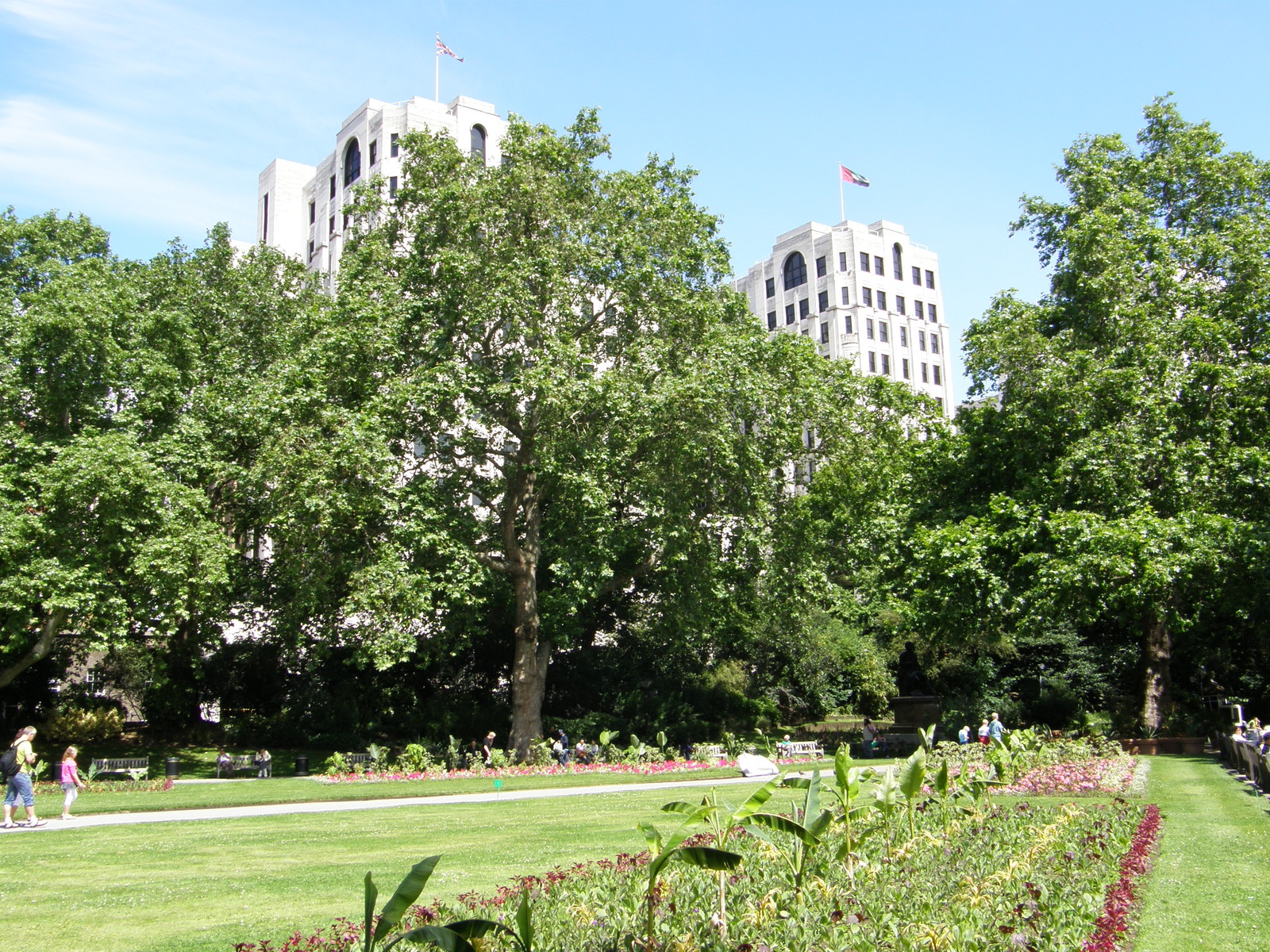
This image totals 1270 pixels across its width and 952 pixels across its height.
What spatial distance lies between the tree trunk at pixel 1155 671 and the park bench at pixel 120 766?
26.0m

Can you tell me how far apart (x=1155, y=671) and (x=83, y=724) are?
33.3m

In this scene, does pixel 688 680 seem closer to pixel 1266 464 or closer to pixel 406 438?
pixel 406 438

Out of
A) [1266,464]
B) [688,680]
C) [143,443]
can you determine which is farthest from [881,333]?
[143,443]

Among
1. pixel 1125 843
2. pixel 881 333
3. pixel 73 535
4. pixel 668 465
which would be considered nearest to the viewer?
pixel 1125 843

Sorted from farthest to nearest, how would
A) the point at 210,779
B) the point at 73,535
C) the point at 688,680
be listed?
1. the point at 688,680
2. the point at 210,779
3. the point at 73,535

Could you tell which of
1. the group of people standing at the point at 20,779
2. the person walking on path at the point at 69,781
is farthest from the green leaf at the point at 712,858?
the person walking on path at the point at 69,781

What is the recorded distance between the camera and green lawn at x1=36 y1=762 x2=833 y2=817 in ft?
58.8

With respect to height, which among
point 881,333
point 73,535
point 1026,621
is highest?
point 881,333

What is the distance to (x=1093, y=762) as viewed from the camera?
19.0 m

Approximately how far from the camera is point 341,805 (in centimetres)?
1809

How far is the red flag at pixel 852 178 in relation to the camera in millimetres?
79062

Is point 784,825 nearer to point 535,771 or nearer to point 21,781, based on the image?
point 21,781

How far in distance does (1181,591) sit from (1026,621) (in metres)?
4.66

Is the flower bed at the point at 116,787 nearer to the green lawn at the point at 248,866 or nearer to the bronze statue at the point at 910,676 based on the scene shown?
the green lawn at the point at 248,866
